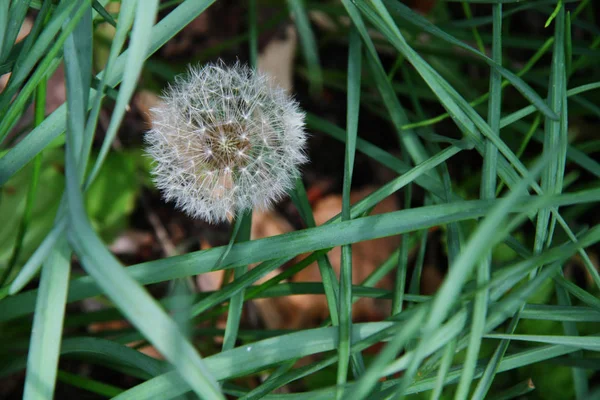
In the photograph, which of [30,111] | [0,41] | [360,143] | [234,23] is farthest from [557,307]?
[30,111]

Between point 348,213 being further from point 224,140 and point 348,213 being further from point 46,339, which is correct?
point 46,339

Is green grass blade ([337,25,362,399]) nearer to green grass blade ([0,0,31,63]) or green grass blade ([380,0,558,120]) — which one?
green grass blade ([380,0,558,120])

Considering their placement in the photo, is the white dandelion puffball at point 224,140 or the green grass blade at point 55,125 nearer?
the green grass blade at point 55,125

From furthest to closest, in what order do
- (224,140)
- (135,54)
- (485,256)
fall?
(224,140) < (485,256) < (135,54)

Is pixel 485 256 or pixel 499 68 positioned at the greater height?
pixel 499 68

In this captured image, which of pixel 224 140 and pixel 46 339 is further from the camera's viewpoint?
pixel 224 140

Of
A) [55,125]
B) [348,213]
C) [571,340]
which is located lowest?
[571,340]

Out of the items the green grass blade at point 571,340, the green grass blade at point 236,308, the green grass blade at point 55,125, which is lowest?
the green grass blade at point 571,340

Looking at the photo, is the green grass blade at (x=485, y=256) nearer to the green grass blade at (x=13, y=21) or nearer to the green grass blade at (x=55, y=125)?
the green grass blade at (x=55, y=125)

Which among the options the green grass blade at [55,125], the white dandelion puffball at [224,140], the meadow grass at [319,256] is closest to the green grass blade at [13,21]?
the meadow grass at [319,256]

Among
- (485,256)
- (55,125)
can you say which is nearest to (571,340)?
(485,256)
